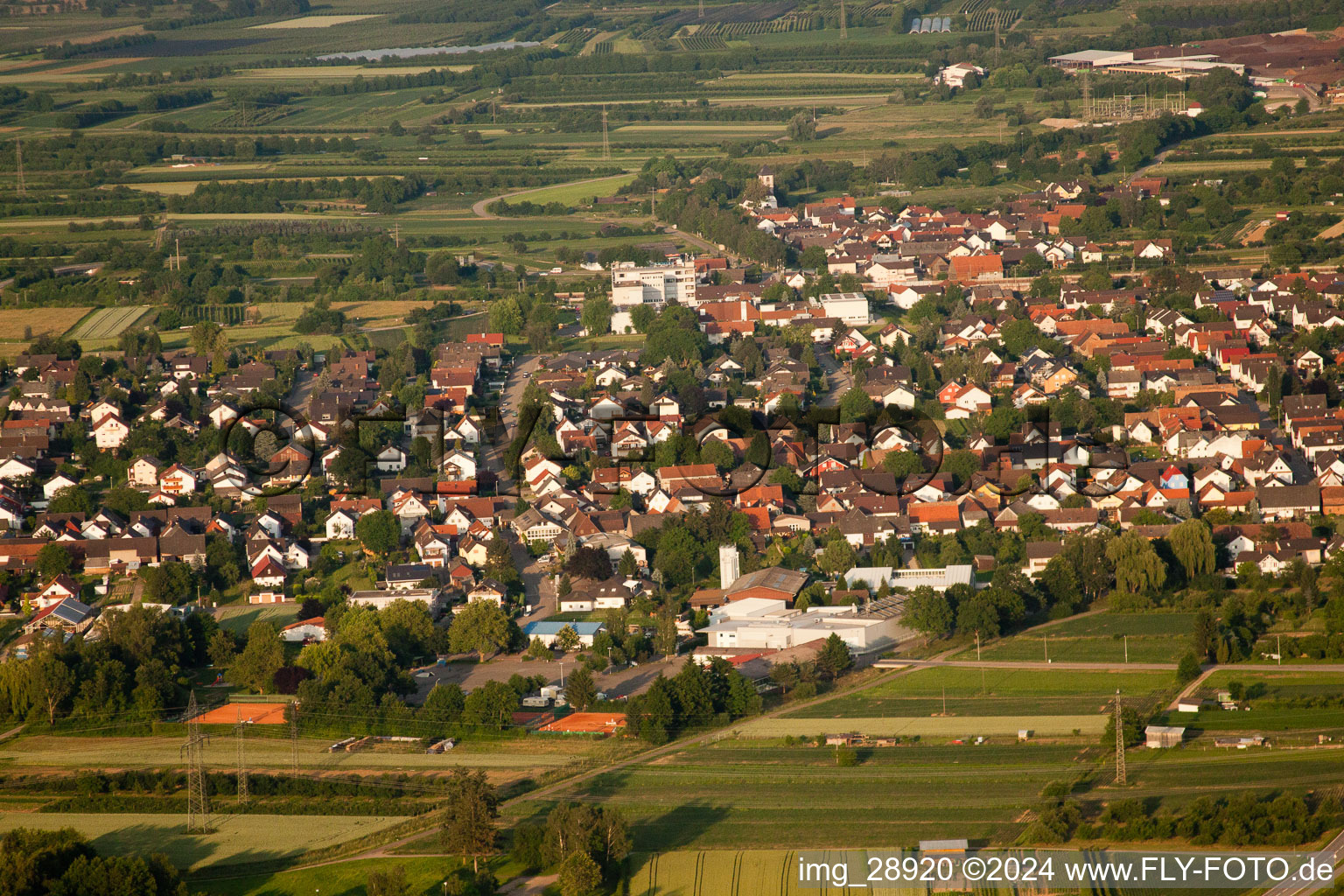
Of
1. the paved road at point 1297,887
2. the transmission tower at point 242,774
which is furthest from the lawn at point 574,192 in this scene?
the paved road at point 1297,887

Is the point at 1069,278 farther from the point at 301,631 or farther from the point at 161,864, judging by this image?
the point at 161,864

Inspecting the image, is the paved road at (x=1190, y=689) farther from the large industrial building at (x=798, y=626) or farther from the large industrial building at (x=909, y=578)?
the large industrial building at (x=909, y=578)

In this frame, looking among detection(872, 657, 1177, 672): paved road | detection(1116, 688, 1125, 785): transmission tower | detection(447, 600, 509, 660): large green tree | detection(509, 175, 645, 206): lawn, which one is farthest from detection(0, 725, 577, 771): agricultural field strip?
detection(509, 175, 645, 206): lawn

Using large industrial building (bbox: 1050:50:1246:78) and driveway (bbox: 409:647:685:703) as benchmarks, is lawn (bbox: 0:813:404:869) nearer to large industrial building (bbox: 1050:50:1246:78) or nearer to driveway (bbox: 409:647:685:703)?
driveway (bbox: 409:647:685:703)

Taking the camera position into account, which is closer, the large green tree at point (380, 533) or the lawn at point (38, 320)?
the large green tree at point (380, 533)

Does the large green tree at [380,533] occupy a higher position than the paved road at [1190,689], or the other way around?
the large green tree at [380,533]
